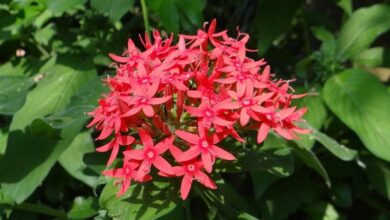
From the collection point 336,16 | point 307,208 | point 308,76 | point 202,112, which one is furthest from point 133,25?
point 336,16

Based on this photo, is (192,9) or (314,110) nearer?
(192,9)

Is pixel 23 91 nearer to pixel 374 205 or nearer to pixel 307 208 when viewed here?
pixel 307 208

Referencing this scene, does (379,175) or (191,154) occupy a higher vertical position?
(191,154)

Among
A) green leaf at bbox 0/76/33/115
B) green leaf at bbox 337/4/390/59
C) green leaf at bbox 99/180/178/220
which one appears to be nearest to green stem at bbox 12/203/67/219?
green leaf at bbox 0/76/33/115

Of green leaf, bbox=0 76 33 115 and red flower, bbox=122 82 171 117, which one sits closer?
red flower, bbox=122 82 171 117

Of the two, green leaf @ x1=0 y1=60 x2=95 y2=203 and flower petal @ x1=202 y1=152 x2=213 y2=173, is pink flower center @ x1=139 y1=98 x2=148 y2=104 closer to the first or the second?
flower petal @ x1=202 y1=152 x2=213 y2=173

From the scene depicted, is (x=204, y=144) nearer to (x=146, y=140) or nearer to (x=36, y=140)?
(x=146, y=140)

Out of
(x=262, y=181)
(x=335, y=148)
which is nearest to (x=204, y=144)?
(x=335, y=148)

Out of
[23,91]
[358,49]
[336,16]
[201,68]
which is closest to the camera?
[201,68]
